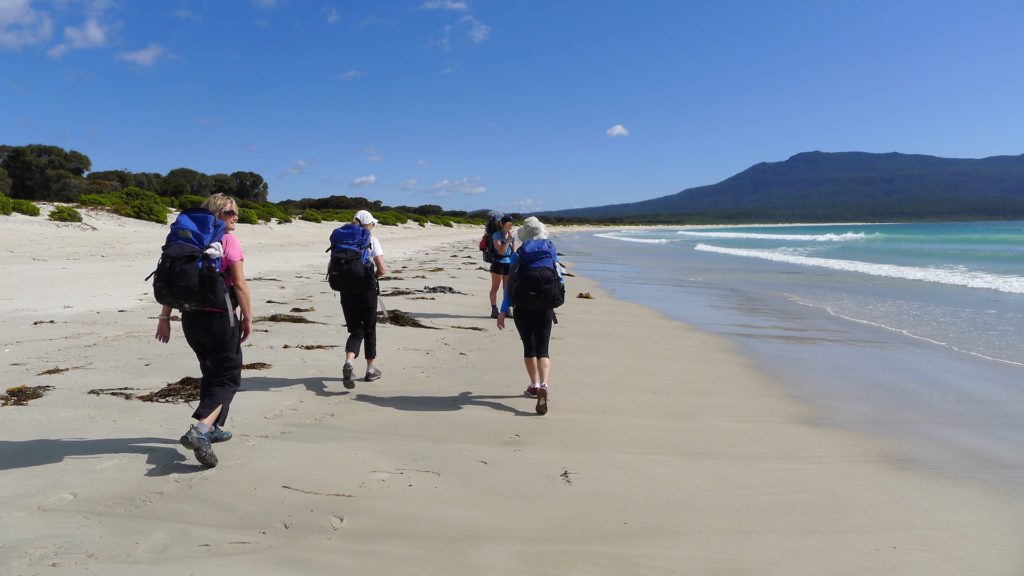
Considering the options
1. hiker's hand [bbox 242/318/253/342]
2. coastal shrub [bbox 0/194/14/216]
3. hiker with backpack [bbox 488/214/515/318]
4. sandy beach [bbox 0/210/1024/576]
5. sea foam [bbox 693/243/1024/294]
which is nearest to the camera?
sandy beach [bbox 0/210/1024/576]

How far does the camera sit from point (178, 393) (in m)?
5.17

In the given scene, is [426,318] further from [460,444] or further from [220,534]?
[220,534]

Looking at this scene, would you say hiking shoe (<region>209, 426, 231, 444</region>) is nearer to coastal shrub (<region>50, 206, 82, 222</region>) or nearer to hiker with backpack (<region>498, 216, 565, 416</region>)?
hiker with backpack (<region>498, 216, 565, 416</region>)

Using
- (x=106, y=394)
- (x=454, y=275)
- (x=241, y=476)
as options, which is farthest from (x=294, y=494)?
Result: (x=454, y=275)

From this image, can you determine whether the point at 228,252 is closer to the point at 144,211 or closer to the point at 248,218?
the point at 144,211

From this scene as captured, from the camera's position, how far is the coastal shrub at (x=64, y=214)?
70.2ft

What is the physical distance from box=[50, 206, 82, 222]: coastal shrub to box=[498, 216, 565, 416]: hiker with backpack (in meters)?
22.0

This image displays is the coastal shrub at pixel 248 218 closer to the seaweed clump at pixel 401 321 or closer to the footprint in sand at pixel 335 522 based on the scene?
the seaweed clump at pixel 401 321

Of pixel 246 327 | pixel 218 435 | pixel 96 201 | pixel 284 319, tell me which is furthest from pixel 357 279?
pixel 96 201

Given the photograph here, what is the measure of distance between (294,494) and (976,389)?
6269mm

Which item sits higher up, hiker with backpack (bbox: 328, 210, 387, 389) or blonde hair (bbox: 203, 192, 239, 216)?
blonde hair (bbox: 203, 192, 239, 216)

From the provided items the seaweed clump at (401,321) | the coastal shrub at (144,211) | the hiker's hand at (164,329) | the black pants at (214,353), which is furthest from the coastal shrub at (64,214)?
the black pants at (214,353)

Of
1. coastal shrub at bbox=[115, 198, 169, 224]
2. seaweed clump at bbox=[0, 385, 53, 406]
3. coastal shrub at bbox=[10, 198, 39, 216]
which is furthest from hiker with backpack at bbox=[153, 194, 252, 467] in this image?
coastal shrub at bbox=[115, 198, 169, 224]

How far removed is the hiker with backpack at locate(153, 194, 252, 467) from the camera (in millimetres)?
3639
